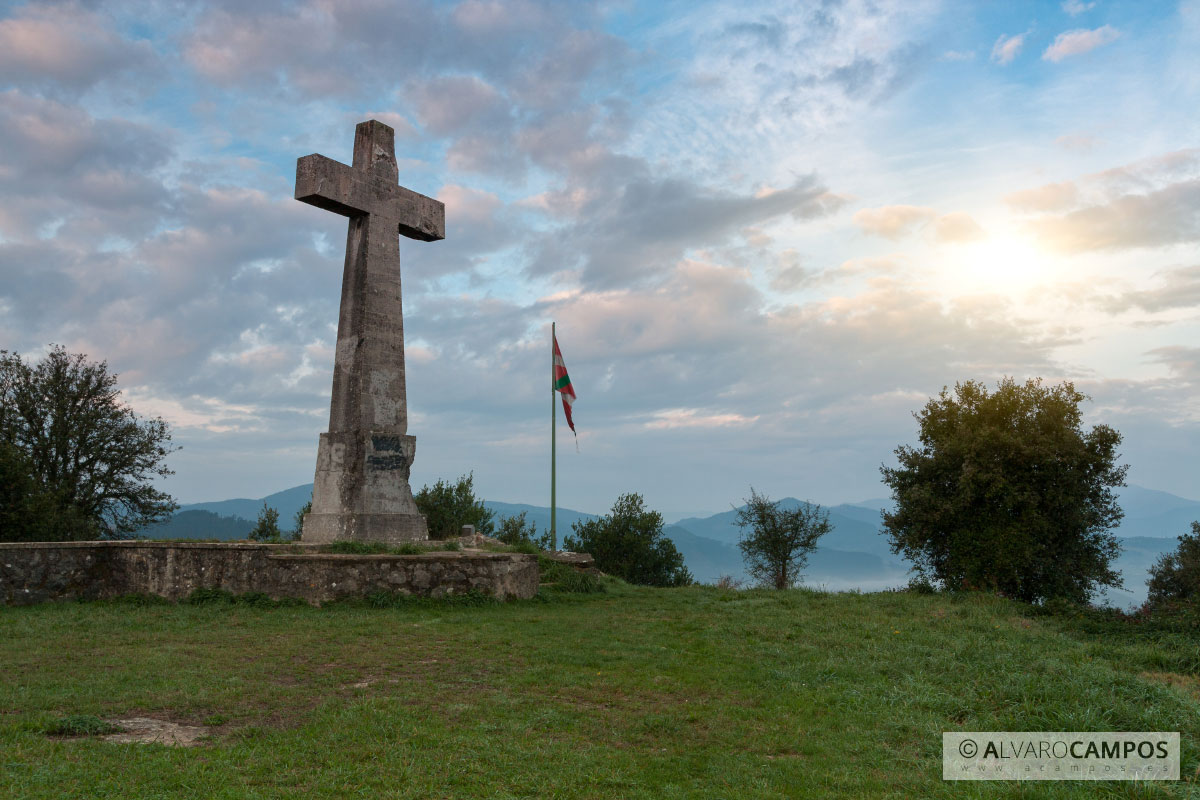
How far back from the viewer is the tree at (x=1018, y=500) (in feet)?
65.3

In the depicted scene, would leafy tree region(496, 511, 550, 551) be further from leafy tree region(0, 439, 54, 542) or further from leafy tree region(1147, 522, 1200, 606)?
leafy tree region(1147, 522, 1200, 606)

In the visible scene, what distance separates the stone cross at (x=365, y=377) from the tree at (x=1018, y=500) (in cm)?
1349

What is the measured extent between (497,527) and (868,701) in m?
34.9

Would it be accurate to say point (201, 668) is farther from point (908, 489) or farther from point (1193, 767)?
point (908, 489)

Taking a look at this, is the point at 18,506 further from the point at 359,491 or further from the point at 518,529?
the point at 518,529

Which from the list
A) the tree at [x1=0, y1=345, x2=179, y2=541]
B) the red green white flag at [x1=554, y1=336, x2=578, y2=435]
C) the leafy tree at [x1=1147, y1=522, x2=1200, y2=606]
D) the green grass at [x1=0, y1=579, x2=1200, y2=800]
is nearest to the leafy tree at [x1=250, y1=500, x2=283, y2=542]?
the tree at [x1=0, y1=345, x2=179, y2=541]

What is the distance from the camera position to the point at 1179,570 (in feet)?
112

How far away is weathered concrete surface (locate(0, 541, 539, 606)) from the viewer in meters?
13.9

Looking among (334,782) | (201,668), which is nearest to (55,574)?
(201,668)

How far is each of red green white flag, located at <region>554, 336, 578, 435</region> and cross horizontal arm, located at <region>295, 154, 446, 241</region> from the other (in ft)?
15.5

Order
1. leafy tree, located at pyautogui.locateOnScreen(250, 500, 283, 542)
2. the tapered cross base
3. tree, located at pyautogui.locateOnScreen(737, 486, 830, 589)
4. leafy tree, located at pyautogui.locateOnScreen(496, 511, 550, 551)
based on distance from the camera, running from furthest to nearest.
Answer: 1. leafy tree, located at pyautogui.locateOnScreen(496, 511, 550, 551)
2. leafy tree, located at pyautogui.locateOnScreen(250, 500, 283, 542)
3. tree, located at pyautogui.locateOnScreen(737, 486, 830, 589)
4. the tapered cross base

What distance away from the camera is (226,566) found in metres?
14.1

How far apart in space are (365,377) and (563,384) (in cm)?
639

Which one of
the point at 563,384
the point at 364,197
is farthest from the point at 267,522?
the point at 364,197
